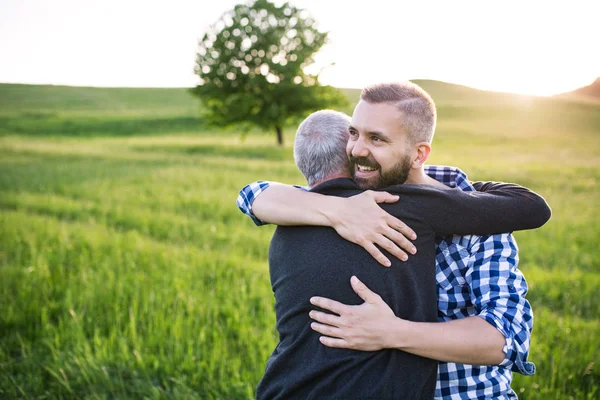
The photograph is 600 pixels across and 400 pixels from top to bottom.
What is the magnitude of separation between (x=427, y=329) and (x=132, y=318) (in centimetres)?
292

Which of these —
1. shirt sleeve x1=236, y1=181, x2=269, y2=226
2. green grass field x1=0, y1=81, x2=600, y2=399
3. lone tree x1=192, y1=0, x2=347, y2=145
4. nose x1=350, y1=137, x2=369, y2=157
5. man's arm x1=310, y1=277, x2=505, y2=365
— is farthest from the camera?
lone tree x1=192, y1=0, x2=347, y2=145

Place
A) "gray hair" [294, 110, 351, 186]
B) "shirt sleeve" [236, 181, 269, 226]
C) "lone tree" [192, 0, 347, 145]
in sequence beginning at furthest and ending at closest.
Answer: "lone tree" [192, 0, 347, 145] < "shirt sleeve" [236, 181, 269, 226] < "gray hair" [294, 110, 351, 186]

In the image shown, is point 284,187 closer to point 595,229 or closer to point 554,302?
point 554,302

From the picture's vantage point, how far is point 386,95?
205cm

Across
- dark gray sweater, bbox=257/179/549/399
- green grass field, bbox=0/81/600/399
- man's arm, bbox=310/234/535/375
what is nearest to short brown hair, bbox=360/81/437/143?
dark gray sweater, bbox=257/179/549/399

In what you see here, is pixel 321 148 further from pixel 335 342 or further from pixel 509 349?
pixel 509 349

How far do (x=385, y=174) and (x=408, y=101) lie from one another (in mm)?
319

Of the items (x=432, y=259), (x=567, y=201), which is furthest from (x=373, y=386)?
(x=567, y=201)

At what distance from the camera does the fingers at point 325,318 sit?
1.84 meters

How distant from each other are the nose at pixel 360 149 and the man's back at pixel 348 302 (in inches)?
11.5

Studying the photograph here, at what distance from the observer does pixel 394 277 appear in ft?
6.10

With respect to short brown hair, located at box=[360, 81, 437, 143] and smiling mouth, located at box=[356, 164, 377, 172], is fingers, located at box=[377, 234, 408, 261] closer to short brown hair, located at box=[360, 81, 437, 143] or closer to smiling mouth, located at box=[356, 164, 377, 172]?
smiling mouth, located at box=[356, 164, 377, 172]

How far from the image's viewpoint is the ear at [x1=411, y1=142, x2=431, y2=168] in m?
2.12

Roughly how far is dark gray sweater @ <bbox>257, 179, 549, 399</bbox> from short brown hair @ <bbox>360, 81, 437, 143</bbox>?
0.97 ft
